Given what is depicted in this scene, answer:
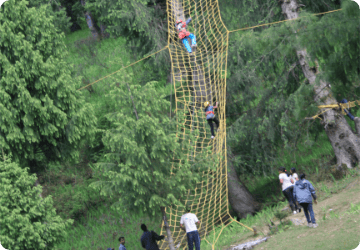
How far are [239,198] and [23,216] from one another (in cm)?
577

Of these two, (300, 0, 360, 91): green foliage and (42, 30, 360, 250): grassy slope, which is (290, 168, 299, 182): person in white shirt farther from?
(300, 0, 360, 91): green foliage

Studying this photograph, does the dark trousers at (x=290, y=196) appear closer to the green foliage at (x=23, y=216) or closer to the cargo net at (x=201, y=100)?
the cargo net at (x=201, y=100)

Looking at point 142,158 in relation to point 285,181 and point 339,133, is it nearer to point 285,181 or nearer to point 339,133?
point 285,181

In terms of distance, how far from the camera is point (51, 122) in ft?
26.0

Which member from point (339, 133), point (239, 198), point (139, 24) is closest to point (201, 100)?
point (139, 24)

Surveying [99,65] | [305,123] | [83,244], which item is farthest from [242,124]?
[99,65]

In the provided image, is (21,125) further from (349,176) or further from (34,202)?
(349,176)

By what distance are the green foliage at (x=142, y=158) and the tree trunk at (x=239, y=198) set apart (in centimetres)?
414

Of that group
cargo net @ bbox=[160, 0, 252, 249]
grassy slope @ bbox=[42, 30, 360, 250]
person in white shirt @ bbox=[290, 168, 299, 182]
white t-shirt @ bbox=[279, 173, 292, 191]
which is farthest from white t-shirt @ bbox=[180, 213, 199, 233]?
grassy slope @ bbox=[42, 30, 360, 250]

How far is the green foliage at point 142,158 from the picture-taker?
603cm

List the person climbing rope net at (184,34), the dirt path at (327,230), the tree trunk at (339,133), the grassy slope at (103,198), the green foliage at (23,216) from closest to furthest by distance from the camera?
the dirt path at (327,230)
the green foliage at (23,216)
the tree trunk at (339,133)
the person climbing rope net at (184,34)
the grassy slope at (103,198)

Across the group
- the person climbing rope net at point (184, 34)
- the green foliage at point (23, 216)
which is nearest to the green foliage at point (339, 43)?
the green foliage at point (23, 216)

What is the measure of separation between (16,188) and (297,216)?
4889mm

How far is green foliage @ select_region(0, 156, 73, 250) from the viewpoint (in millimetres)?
6297
